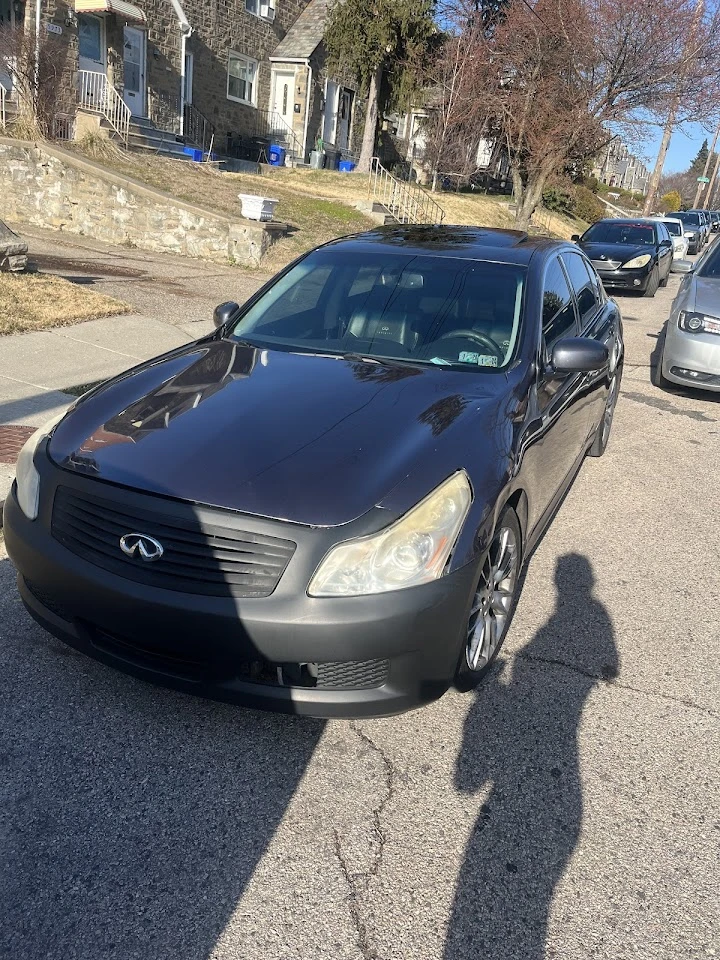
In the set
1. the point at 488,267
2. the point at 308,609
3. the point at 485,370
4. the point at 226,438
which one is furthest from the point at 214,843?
the point at 488,267

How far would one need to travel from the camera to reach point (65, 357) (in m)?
6.97

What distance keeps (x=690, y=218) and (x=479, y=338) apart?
34860mm

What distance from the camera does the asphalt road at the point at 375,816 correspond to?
2127 millimetres

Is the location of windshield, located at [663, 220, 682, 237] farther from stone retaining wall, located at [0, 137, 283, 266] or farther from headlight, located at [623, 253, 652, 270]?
stone retaining wall, located at [0, 137, 283, 266]

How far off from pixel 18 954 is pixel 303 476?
5.05ft

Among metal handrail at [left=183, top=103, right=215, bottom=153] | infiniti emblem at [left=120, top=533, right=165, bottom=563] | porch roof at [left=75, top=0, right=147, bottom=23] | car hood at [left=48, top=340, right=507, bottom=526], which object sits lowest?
infiniti emblem at [left=120, top=533, right=165, bottom=563]

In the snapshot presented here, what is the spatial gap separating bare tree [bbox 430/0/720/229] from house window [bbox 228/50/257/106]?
7864mm

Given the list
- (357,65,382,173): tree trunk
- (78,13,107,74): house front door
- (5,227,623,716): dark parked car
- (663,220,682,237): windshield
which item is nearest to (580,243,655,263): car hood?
(663,220,682,237): windshield

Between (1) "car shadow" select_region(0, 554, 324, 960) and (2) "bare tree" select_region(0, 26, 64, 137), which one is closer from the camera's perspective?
(1) "car shadow" select_region(0, 554, 324, 960)

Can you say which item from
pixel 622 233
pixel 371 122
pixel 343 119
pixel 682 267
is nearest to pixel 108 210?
pixel 682 267

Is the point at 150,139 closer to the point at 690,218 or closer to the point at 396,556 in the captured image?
the point at 396,556

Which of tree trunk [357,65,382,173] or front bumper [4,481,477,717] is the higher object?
tree trunk [357,65,382,173]

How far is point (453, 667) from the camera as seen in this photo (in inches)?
108

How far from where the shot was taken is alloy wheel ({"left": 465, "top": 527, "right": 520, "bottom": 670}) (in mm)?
2975
